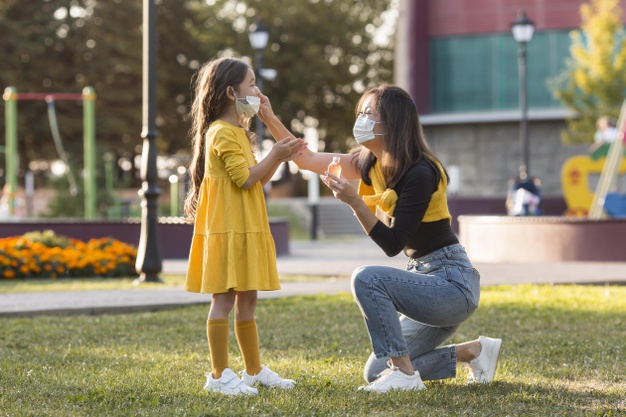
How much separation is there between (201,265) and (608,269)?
10155 mm

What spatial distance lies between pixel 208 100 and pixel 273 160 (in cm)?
50

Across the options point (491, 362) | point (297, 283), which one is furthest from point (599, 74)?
point (491, 362)

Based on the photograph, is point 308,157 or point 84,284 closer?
point 308,157

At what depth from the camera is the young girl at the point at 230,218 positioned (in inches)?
218

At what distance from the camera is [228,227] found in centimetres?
556

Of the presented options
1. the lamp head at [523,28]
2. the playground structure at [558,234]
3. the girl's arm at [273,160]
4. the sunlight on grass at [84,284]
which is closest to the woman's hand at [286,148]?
the girl's arm at [273,160]

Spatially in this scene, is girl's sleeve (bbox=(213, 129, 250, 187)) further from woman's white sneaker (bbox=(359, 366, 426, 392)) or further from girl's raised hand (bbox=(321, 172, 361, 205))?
woman's white sneaker (bbox=(359, 366, 426, 392))

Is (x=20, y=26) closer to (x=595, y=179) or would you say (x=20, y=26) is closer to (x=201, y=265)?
(x=595, y=179)

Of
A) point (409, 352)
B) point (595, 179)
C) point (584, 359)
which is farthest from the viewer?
point (595, 179)

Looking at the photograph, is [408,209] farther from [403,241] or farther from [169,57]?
[169,57]

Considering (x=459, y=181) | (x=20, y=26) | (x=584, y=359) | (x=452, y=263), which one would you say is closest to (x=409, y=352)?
(x=452, y=263)

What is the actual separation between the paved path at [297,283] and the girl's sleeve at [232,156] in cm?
491

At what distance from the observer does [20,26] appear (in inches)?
1807

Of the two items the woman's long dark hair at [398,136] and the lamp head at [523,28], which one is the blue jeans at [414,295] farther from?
the lamp head at [523,28]
